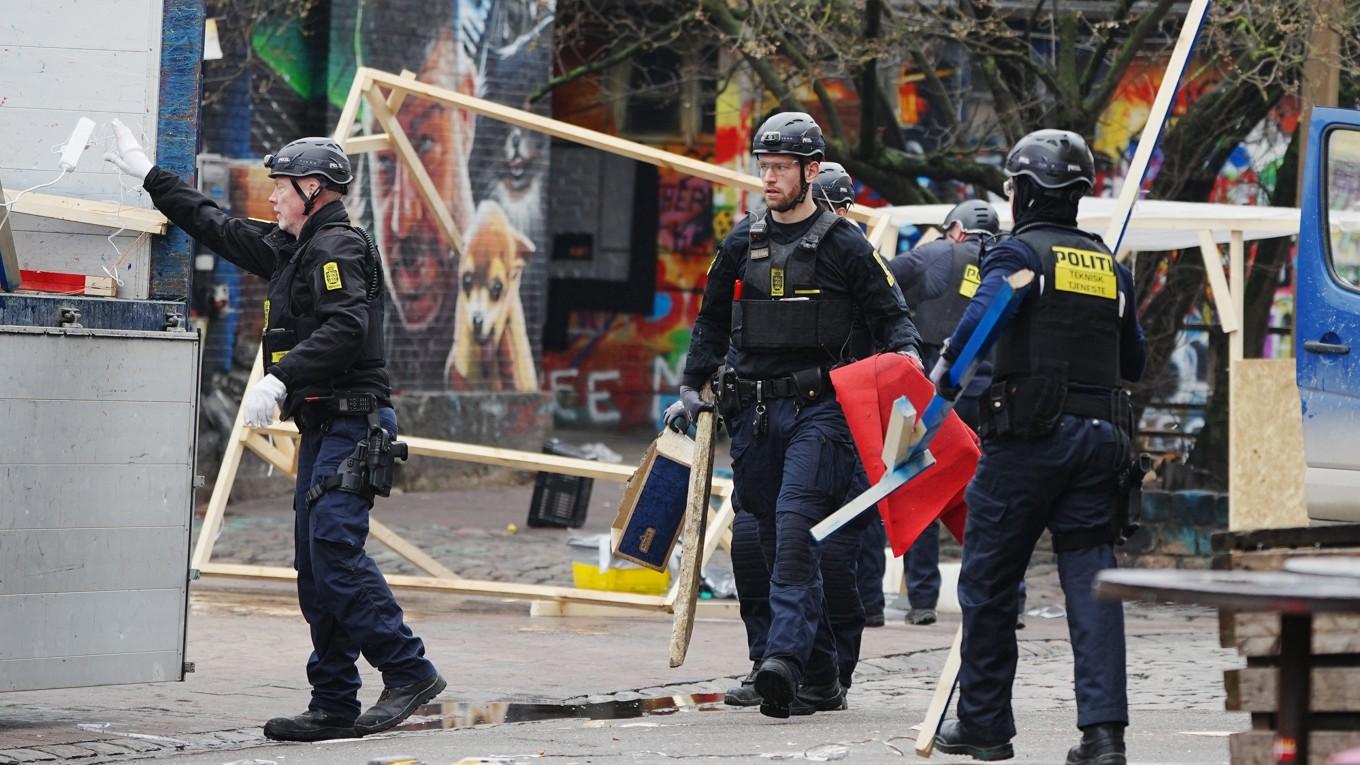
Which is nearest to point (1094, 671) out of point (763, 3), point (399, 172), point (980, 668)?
point (980, 668)

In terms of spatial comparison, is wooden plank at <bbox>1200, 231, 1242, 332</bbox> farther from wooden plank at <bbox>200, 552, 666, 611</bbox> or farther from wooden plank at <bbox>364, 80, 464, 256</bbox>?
wooden plank at <bbox>364, 80, 464, 256</bbox>

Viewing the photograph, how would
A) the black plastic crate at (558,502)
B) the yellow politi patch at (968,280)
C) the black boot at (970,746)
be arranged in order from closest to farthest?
the black boot at (970,746) < the yellow politi patch at (968,280) < the black plastic crate at (558,502)

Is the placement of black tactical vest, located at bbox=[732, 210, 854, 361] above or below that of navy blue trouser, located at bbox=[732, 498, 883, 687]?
above

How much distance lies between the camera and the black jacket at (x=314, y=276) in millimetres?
6531

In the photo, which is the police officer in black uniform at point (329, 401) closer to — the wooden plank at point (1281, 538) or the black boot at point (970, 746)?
the black boot at point (970, 746)

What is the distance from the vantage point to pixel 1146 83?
18906mm

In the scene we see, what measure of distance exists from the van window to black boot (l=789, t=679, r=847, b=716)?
10.3 ft

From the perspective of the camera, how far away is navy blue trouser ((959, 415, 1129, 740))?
5.72m

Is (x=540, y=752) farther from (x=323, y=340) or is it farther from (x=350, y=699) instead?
(x=323, y=340)

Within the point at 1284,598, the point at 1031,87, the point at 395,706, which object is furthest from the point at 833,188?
the point at 1284,598

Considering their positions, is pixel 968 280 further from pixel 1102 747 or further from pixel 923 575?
pixel 1102 747

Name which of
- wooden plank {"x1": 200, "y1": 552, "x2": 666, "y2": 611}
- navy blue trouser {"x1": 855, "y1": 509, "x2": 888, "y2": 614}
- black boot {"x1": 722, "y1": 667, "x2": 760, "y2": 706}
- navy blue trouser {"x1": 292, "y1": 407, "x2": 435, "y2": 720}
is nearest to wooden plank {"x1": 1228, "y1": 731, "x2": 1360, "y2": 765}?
black boot {"x1": 722, "y1": 667, "x2": 760, "y2": 706}

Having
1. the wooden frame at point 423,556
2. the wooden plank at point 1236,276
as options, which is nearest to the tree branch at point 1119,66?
the wooden plank at point 1236,276

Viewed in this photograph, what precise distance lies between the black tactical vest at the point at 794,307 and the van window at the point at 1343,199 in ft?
9.22
